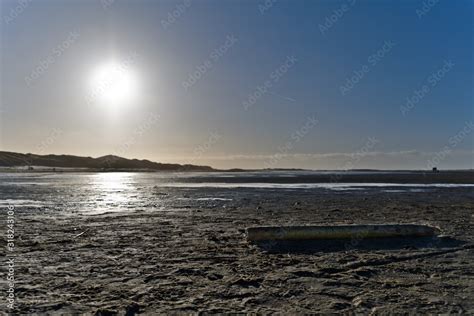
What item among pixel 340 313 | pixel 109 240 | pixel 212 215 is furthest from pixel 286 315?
pixel 212 215

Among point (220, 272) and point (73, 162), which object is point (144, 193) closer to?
point (220, 272)

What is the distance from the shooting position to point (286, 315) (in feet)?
18.4

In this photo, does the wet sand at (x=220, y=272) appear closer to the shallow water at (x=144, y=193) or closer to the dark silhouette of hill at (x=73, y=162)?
the shallow water at (x=144, y=193)

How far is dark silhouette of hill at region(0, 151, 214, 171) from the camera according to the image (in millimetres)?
147238

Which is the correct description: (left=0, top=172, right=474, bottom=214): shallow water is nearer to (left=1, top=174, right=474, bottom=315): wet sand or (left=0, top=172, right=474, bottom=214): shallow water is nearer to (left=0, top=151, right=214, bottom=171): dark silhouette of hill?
(left=1, top=174, right=474, bottom=315): wet sand

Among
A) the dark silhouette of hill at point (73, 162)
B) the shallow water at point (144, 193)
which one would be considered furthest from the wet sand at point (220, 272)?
the dark silhouette of hill at point (73, 162)

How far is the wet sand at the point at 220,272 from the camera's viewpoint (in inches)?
237

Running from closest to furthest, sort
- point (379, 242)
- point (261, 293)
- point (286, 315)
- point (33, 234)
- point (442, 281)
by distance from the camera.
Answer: point (286, 315)
point (261, 293)
point (442, 281)
point (379, 242)
point (33, 234)

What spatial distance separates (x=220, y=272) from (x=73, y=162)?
166 m

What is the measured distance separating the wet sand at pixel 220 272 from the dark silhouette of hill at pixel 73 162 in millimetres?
141332

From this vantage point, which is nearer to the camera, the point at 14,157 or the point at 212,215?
the point at 212,215

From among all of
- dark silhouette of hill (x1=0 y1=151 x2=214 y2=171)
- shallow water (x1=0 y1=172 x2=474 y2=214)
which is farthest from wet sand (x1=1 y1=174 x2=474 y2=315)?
dark silhouette of hill (x1=0 y1=151 x2=214 y2=171)

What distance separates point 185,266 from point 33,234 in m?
5.72

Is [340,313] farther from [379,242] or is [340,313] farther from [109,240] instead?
[109,240]
